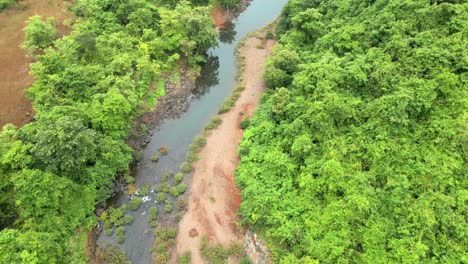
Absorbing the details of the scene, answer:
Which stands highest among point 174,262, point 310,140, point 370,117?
point 370,117

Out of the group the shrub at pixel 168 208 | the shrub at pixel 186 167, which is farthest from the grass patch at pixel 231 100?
the shrub at pixel 168 208

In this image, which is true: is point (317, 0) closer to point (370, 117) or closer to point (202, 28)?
point (202, 28)

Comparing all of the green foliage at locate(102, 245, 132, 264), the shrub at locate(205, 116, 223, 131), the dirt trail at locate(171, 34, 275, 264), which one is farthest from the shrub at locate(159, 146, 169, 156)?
the green foliage at locate(102, 245, 132, 264)

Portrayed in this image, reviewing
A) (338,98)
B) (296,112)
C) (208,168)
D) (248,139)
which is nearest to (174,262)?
(208,168)

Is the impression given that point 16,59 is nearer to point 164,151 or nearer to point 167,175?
point 164,151

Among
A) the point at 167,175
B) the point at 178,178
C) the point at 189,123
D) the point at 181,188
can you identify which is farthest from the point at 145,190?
the point at 189,123

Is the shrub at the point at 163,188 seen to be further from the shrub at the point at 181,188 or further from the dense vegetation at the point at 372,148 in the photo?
the dense vegetation at the point at 372,148

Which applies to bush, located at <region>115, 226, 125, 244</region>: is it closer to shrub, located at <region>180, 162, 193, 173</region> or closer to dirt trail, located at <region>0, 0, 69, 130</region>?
shrub, located at <region>180, 162, 193, 173</region>
